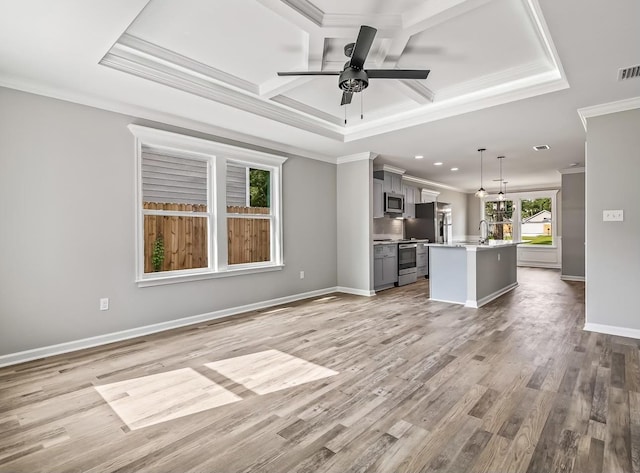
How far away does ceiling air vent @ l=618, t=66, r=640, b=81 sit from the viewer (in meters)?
2.93

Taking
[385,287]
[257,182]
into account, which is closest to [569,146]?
[385,287]

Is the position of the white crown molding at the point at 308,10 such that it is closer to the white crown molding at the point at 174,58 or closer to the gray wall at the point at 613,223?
the white crown molding at the point at 174,58

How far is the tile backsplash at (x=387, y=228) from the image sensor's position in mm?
7695

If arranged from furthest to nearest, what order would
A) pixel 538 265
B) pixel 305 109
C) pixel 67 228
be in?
pixel 538 265, pixel 305 109, pixel 67 228

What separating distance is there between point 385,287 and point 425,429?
4781 mm

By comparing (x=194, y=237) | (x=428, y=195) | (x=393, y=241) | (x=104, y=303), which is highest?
(x=428, y=195)

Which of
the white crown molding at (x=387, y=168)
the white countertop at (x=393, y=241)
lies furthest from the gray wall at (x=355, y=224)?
the white crown molding at (x=387, y=168)

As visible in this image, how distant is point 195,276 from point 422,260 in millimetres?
5691

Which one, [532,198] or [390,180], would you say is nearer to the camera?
[390,180]

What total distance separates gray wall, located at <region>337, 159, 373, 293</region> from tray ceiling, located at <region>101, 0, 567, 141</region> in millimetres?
1969

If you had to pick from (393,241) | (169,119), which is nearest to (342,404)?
(169,119)

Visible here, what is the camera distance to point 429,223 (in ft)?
27.2

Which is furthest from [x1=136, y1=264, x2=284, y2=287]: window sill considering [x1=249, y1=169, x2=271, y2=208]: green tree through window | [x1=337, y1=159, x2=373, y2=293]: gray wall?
[x1=337, y1=159, x2=373, y2=293]: gray wall

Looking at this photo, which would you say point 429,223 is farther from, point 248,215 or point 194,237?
point 194,237
